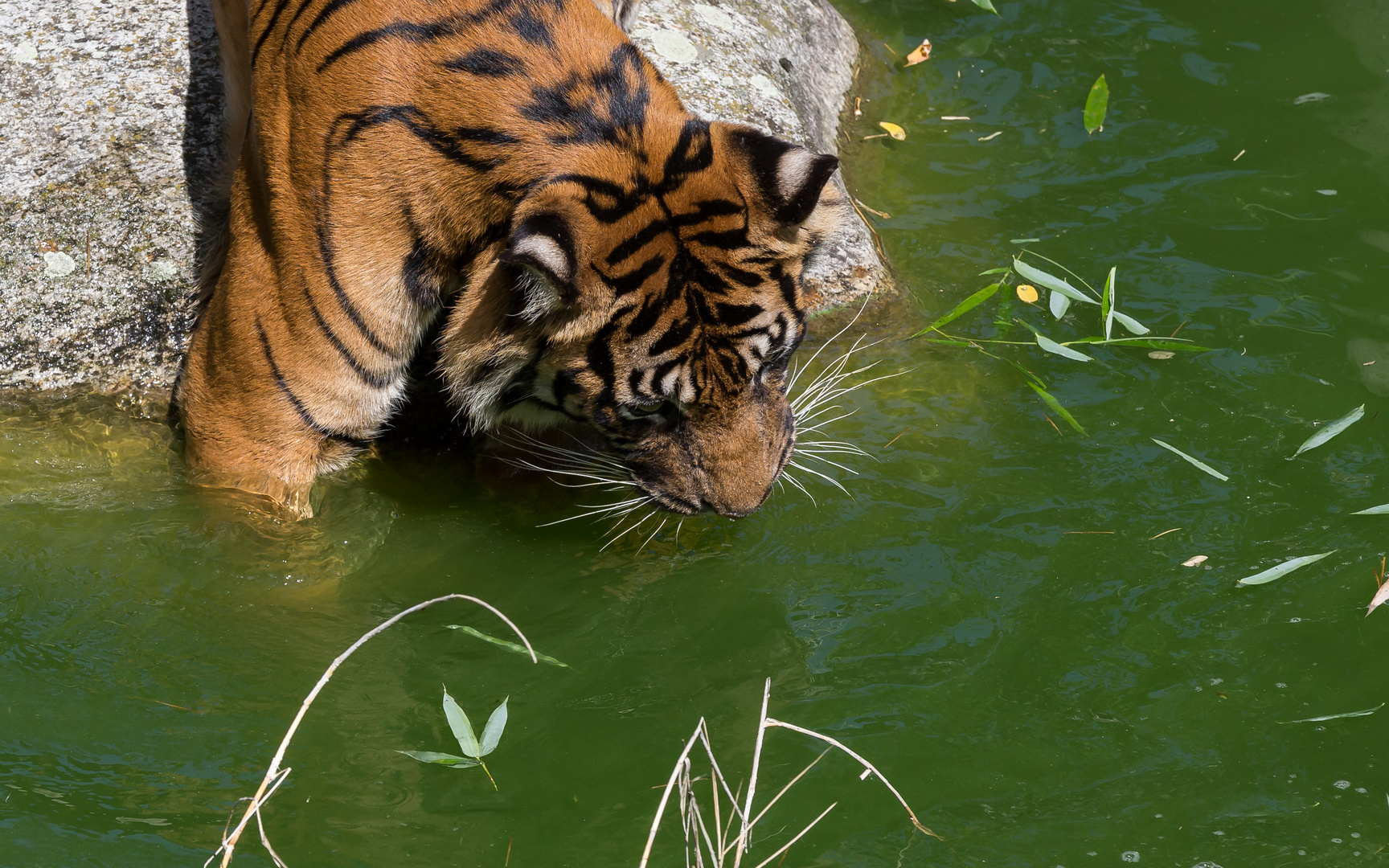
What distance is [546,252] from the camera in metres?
2.49

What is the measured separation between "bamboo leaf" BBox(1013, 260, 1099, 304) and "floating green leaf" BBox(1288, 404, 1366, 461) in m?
0.83

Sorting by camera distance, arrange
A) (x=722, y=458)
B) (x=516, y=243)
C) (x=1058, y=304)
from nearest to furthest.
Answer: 1. (x=516, y=243)
2. (x=722, y=458)
3. (x=1058, y=304)

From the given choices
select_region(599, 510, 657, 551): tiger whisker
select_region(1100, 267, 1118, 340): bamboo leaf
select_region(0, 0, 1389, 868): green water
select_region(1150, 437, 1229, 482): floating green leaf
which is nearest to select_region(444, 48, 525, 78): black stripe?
select_region(599, 510, 657, 551): tiger whisker

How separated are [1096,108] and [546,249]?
3.46 meters

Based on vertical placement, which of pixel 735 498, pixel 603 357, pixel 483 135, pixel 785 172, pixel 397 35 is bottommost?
pixel 735 498

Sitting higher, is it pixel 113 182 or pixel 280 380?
pixel 113 182

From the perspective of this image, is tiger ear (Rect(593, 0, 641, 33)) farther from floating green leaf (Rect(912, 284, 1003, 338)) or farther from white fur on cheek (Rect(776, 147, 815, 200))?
floating green leaf (Rect(912, 284, 1003, 338))

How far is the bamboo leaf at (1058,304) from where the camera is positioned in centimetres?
404

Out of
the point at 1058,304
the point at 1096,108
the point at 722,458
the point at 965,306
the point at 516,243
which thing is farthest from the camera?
the point at 1096,108

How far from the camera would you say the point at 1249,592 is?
10.7 ft

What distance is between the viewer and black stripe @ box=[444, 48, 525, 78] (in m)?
2.82

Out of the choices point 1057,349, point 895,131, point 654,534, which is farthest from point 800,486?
point 895,131

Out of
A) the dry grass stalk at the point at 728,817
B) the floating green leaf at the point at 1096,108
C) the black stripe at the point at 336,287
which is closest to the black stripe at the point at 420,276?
the black stripe at the point at 336,287

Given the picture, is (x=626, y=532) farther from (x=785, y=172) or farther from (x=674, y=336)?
(x=785, y=172)
